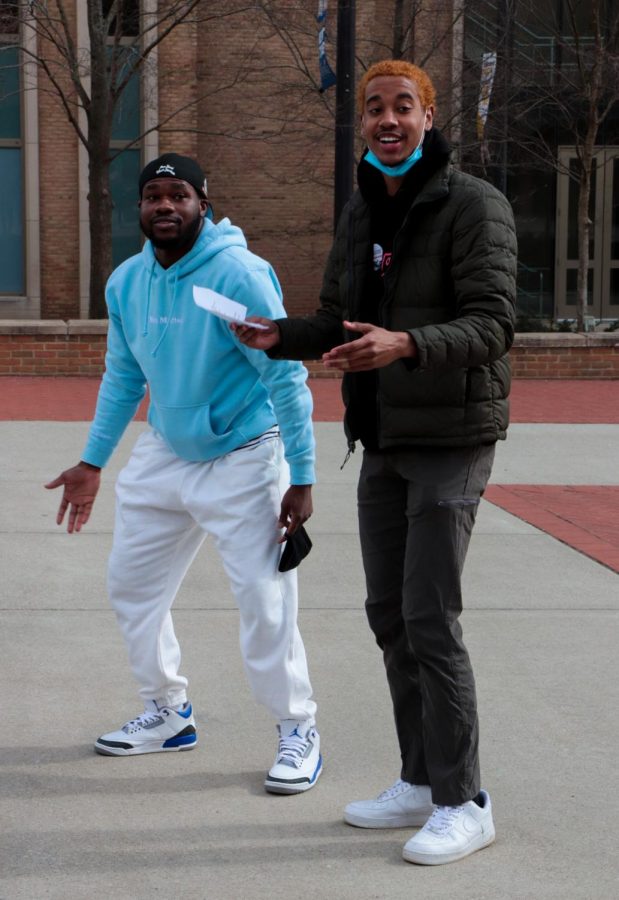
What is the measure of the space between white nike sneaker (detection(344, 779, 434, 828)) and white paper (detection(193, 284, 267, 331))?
1.35 metres

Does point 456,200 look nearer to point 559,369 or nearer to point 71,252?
point 559,369

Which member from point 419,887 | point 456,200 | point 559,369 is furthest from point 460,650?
point 559,369

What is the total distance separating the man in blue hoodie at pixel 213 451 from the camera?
385 centimetres

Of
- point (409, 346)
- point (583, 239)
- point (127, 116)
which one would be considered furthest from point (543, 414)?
point (127, 116)

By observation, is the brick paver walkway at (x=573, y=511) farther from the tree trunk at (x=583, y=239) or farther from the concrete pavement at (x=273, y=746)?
the tree trunk at (x=583, y=239)

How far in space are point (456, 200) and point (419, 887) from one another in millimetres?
1646

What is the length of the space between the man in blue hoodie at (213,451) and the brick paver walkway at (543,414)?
131 inches

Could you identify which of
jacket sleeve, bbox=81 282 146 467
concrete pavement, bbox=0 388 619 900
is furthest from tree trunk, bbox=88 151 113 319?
jacket sleeve, bbox=81 282 146 467

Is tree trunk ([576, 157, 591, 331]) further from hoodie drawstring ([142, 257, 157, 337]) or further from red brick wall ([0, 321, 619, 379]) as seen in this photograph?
hoodie drawstring ([142, 257, 157, 337])

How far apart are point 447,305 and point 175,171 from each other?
1.05 metres

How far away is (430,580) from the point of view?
3.30 metres

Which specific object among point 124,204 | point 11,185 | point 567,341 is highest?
point 11,185

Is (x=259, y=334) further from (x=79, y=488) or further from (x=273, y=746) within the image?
(x=273, y=746)

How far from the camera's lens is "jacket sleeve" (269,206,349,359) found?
3424 mm
